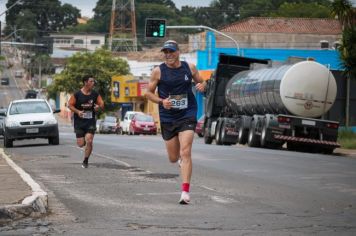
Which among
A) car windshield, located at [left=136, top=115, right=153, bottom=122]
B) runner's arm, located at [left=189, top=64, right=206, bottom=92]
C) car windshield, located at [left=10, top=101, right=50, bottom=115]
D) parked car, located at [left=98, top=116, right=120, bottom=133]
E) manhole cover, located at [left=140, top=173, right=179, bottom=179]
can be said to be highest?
runner's arm, located at [left=189, top=64, right=206, bottom=92]

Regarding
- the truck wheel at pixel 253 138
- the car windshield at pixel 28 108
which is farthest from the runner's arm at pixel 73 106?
the truck wheel at pixel 253 138

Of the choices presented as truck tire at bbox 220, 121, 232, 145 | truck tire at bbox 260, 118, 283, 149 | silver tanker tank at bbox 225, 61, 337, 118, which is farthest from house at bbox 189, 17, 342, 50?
silver tanker tank at bbox 225, 61, 337, 118

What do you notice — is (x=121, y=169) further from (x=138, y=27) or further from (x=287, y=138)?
(x=138, y=27)

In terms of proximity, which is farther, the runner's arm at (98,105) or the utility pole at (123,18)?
the utility pole at (123,18)

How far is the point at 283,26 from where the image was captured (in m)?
93.1

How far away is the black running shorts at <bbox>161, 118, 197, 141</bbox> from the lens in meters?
12.3

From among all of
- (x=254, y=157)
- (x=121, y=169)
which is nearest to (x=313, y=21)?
(x=254, y=157)

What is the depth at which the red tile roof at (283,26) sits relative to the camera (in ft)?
304

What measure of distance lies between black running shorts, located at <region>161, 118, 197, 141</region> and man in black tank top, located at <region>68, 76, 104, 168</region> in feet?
23.6

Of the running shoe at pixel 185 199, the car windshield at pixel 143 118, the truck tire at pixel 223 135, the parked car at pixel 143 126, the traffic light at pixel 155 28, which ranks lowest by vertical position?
the parked car at pixel 143 126

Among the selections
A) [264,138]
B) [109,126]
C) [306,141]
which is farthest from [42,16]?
[306,141]

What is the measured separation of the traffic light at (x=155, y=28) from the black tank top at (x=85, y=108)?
2620cm

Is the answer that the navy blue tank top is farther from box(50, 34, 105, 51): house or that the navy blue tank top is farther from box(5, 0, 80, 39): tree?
box(50, 34, 105, 51): house

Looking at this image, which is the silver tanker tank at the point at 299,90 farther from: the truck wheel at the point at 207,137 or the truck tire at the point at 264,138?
the truck wheel at the point at 207,137
